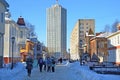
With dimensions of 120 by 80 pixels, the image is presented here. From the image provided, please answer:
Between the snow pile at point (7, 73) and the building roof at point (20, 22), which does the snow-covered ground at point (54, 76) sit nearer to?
the snow pile at point (7, 73)

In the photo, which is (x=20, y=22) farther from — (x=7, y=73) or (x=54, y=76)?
(x=7, y=73)

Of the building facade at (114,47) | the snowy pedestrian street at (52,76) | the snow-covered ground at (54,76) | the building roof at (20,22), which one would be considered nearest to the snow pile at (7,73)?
the snow-covered ground at (54,76)

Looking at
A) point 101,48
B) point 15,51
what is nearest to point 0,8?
point 15,51

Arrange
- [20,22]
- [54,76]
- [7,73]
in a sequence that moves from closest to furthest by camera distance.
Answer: [7,73] → [54,76] → [20,22]

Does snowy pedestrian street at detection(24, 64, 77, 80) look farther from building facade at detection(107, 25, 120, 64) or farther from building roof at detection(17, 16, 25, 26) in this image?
building roof at detection(17, 16, 25, 26)

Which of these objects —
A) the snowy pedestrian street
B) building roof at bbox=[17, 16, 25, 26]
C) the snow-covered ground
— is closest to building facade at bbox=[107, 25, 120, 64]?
building roof at bbox=[17, 16, 25, 26]

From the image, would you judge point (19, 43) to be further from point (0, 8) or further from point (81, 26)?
point (81, 26)

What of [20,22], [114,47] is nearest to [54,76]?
[114,47]

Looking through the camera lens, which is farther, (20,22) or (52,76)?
(20,22)

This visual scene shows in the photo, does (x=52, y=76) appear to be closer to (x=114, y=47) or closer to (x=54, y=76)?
(x=54, y=76)

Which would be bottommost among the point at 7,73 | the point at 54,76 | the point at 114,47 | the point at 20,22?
the point at 54,76

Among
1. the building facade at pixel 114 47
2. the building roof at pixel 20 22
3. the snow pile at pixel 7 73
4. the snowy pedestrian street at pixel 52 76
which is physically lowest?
the snowy pedestrian street at pixel 52 76

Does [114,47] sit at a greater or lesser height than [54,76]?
greater

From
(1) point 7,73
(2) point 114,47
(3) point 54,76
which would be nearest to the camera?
(1) point 7,73
